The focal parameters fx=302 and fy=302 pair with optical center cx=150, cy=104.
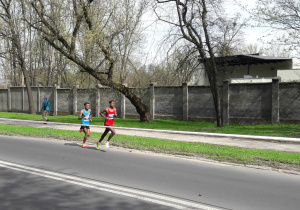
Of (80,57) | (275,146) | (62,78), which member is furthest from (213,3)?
(62,78)

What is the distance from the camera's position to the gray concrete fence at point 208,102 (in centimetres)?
1870

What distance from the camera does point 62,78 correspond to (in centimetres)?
4047

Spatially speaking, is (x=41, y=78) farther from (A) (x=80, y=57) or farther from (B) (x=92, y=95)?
(A) (x=80, y=57)

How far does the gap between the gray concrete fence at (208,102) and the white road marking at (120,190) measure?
15.3 meters

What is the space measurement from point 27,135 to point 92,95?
13.2m

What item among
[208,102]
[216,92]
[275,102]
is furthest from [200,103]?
[275,102]

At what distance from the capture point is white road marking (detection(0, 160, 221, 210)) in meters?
4.99

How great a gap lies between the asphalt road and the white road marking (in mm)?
108

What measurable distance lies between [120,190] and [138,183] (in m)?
0.60

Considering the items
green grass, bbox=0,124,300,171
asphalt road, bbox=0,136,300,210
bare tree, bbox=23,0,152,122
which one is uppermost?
bare tree, bbox=23,0,152,122

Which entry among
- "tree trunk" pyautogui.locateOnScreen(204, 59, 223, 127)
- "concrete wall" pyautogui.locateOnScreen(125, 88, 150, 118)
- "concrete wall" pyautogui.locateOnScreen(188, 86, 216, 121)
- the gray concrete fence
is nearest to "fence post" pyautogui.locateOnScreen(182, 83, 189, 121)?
the gray concrete fence

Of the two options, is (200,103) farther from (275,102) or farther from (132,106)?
(132,106)

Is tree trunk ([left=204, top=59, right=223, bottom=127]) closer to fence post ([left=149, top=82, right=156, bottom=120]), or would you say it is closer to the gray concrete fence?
the gray concrete fence

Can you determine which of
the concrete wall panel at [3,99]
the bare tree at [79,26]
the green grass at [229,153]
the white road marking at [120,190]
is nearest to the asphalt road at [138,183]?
the white road marking at [120,190]
